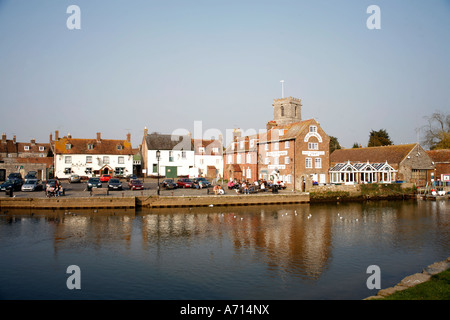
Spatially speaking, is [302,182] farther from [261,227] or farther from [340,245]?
[340,245]

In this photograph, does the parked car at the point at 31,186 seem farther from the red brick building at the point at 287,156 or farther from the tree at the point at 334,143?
the tree at the point at 334,143

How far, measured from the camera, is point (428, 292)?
1074 centimetres

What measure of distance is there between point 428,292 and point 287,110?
192 feet

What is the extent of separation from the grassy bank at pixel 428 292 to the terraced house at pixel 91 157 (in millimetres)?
53669

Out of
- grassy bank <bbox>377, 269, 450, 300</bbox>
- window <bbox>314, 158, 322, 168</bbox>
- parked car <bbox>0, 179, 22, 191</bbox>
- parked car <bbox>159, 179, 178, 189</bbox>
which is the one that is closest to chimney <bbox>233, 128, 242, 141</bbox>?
window <bbox>314, 158, 322, 168</bbox>

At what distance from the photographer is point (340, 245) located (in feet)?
67.4

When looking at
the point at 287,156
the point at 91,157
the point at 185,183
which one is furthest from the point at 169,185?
the point at 91,157

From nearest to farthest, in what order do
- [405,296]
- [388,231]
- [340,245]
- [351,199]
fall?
[405,296] → [340,245] → [388,231] → [351,199]

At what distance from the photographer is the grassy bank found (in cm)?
1035

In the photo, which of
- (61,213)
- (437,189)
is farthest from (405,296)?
(437,189)

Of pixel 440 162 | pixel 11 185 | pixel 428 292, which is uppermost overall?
pixel 440 162

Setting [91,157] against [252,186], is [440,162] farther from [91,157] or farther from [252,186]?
[91,157]

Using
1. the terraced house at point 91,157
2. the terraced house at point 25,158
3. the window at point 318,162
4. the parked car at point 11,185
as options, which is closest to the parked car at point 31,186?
the parked car at point 11,185
